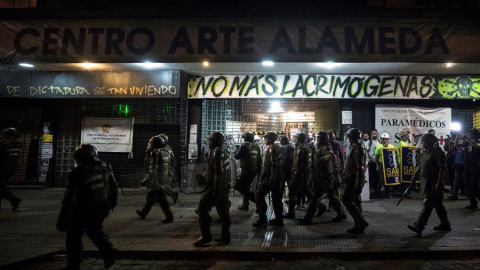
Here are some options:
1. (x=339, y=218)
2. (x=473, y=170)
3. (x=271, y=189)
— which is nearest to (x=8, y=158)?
(x=271, y=189)

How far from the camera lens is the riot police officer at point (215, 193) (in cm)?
524

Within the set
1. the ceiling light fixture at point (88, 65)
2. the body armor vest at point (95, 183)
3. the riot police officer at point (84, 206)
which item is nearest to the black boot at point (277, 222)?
the riot police officer at point (84, 206)

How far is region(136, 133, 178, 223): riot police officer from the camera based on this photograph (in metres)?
6.98

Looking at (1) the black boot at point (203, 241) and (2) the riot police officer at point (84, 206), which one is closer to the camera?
(2) the riot police officer at point (84, 206)

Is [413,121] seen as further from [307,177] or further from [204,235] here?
[204,235]

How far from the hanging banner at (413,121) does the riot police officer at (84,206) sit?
10.1 metres

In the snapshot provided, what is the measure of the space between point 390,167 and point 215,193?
6.74m

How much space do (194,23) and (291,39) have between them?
6.39 feet

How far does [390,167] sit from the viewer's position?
9.65 metres

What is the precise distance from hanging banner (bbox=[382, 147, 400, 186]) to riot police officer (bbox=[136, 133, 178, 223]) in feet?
21.5

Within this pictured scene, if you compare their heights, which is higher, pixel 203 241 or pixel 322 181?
pixel 322 181

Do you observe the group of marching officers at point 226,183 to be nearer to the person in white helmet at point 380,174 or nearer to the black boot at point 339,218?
the black boot at point 339,218

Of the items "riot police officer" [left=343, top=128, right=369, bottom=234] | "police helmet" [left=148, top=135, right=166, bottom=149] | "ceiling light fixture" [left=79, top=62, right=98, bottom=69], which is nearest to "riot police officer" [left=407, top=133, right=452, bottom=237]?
"riot police officer" [left=343, top=128, right=369, bottom=234]

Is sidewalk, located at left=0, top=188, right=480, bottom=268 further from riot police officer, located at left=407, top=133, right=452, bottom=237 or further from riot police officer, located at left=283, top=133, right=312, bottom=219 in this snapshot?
riot police officer, located at left=283, top=133, right=312, bottom=219
